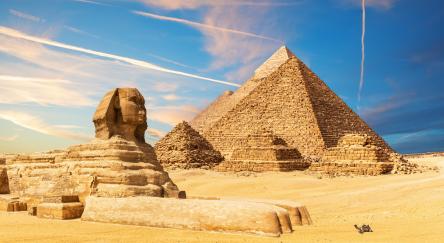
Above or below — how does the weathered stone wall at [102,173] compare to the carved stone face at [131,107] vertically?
below

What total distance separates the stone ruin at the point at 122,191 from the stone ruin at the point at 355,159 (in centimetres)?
1687

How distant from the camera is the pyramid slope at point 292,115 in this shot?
45.8 meters

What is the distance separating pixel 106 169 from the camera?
350 inches

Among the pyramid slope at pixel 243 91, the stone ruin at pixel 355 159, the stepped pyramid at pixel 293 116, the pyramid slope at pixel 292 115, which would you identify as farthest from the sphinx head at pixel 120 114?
the pyramid slope at pixel 243 91

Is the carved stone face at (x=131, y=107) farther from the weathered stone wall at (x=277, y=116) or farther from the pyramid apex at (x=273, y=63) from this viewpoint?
the pyramid apex at (x=273, y=63)

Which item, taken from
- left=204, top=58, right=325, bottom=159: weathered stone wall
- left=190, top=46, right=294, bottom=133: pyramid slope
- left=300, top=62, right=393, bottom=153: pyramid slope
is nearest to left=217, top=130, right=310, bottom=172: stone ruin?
left=204, top=58, right=325, bottom=159: weathered stone wall

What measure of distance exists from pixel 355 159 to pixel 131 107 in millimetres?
18525

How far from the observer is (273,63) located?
6850 centimetres

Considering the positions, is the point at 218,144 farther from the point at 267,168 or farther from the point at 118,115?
the point at 118,115

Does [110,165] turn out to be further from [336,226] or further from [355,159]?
[355,159]

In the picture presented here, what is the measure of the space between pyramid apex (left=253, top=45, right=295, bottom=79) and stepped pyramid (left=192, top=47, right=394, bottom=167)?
34.3ft

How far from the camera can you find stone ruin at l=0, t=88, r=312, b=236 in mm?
7023

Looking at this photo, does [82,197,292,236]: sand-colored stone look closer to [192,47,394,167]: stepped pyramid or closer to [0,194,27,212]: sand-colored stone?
[0,194,27,212]: sand-colored stone

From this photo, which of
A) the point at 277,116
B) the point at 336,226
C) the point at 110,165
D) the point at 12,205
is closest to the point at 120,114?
the point at 110,165
